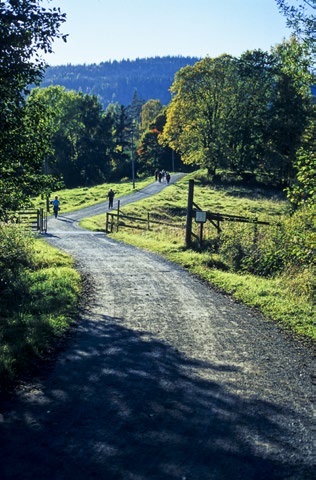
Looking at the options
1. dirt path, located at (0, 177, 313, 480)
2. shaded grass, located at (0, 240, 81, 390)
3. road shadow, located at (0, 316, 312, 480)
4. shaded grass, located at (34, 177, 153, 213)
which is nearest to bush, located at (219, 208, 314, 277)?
dirt path, located at (0, 177, 313, 480)

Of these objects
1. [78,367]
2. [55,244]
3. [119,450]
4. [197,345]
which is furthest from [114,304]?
[55,244]

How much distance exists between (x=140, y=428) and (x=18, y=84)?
8.37 m

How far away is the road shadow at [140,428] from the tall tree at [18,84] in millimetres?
5548

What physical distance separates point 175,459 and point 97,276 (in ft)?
33.2

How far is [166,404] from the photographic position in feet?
19.5

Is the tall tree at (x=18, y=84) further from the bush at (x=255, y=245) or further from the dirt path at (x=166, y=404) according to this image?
Answer: the bush at (x=255, y=245)

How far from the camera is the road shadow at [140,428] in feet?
14.9

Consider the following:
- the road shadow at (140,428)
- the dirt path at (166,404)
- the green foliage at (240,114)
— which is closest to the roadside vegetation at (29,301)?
the dirt path at (166,404)

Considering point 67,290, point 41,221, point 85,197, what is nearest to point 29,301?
point 67,290

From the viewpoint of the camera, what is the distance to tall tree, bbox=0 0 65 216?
9.77 meters

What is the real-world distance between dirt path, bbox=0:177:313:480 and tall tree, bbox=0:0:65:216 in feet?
12.9

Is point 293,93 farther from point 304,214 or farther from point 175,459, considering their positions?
point 175,459

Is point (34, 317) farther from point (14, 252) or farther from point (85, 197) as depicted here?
point (85, 197)

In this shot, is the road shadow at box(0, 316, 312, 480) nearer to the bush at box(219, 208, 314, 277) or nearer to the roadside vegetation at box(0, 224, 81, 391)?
the roadside vegetation at box(0, 224, 81, 391)
